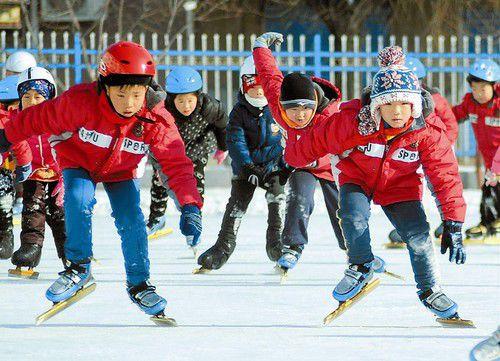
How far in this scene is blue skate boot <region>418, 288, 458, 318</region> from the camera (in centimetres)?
620

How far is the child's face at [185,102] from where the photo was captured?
32.8ft

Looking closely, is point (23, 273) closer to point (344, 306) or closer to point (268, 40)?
point (268, 40)

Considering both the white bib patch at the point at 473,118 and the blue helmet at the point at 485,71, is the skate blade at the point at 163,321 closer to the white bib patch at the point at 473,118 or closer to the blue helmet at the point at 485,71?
the blue helmet at the point at 485,71

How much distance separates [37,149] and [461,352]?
4.16m

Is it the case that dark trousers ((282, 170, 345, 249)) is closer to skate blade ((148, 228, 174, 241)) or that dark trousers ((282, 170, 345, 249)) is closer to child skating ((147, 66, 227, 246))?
child skating ((147, 66, 227, 246))

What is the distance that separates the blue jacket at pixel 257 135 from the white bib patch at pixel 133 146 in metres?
2.56

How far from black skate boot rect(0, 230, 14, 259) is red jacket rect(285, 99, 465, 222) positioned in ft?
11.5

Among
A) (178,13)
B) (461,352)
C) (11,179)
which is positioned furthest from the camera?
(178,13)

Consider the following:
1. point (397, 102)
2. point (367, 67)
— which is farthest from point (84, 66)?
point (397, 102)

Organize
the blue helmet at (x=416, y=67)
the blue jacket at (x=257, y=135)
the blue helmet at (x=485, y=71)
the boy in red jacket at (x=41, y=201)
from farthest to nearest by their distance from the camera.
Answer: the blue helmet at (x=485, y=71) → the blue helmet at (x=416, y=67) → the blue jacket at (x=257, y=135) → the boy in red jacket at (x=41, y=201)

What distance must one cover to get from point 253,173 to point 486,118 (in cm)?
328

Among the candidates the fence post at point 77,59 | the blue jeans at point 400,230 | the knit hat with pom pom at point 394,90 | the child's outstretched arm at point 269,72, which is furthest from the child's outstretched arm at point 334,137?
the fence post at point 77,59

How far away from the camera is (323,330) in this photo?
20.1 feet

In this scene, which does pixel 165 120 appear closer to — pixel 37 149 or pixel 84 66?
pixel 37 149
